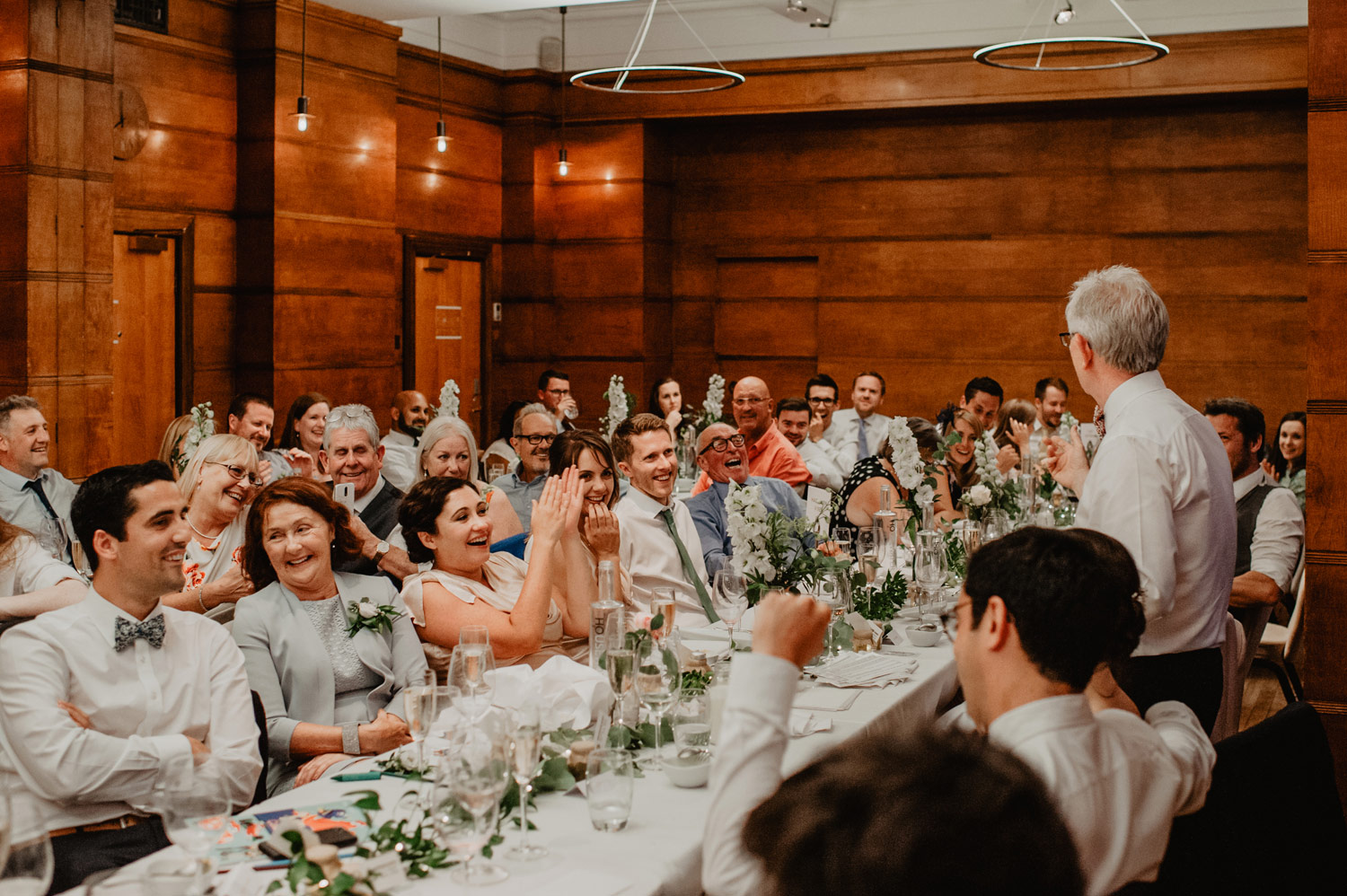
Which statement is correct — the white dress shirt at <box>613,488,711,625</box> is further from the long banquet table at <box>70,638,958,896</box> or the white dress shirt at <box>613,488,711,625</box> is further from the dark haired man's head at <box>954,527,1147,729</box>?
the dark haired man's head at <box>954,527,1147,729</box>

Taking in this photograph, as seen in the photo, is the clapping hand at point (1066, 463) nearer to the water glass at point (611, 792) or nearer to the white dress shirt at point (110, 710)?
the water glass at point (611, 792)

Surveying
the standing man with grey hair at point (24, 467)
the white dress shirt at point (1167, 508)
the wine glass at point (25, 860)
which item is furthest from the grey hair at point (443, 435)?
the wine glass at point (25, 860)

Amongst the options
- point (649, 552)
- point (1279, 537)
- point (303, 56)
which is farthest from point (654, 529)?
point (303, 56)

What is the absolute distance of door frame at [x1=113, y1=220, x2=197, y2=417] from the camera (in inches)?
330

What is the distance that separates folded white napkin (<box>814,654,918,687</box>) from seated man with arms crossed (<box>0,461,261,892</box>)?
4.80 ft

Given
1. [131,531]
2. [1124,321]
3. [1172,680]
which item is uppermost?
[1124,321]

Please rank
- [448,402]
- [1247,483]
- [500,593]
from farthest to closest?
[448,402], [1247,483], [500,593]

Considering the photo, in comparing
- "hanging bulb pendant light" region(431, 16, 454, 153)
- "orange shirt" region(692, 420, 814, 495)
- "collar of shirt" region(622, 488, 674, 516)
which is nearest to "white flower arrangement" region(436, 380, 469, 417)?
"orange shirt" region(692, 420, 814, 495)

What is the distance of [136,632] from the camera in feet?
8.68

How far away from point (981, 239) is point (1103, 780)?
9253mm

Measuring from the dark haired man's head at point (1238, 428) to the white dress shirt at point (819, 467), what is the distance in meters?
3.07

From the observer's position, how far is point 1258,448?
517 cm

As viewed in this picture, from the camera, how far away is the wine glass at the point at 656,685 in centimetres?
258

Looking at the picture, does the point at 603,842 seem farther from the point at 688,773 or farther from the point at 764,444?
the point at 764,444
